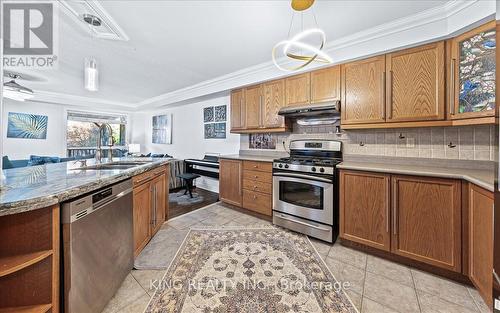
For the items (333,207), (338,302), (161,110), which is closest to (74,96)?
(161,110)

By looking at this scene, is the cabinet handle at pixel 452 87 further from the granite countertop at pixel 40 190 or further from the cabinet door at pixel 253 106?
the granite countertop at pixel 40 190

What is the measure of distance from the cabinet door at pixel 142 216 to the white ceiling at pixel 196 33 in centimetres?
178

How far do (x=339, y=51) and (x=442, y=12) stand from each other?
96cm

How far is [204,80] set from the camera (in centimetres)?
422

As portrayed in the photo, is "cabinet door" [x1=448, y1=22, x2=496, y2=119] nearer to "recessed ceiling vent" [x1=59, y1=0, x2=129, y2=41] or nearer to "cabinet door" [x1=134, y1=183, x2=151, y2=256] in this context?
"cabinet door" [x1=134, y1=183, x2=151, y2=256]

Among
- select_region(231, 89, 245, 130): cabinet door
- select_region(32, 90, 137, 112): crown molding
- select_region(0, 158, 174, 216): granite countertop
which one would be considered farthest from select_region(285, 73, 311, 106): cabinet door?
select_region(32, 90, 137, 112): crown molding

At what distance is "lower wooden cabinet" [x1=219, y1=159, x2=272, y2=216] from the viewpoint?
306cm

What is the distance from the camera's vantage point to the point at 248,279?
173 centimetres

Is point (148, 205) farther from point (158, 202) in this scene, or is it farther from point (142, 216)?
point (158, 202)

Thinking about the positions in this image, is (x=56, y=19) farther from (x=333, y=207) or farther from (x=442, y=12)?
(x=442, y=12)

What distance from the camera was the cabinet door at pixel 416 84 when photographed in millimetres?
2027

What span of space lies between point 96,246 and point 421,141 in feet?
10.8

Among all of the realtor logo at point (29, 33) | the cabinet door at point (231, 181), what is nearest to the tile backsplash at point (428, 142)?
the cabinet door at point (231, 181)

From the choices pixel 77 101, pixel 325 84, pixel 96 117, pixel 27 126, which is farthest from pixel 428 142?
pixel 96 117
